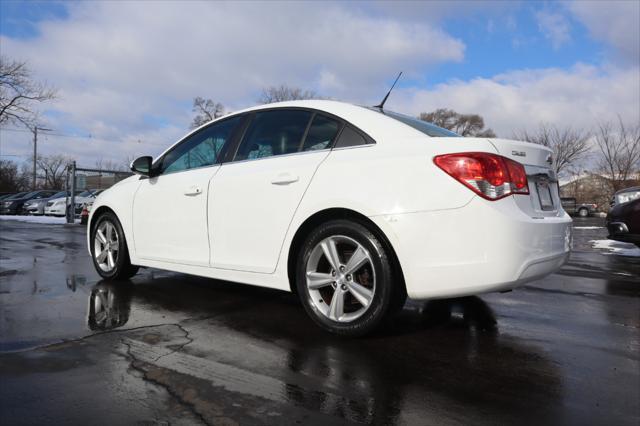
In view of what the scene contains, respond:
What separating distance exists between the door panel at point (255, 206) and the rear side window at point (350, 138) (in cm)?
12

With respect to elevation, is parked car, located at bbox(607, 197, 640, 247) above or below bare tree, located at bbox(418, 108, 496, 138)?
below

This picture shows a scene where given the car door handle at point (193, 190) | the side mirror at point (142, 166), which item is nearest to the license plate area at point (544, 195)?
the car door handle at point (193, 190)

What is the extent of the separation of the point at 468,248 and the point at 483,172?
443 mm

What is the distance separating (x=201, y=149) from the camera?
166 inches

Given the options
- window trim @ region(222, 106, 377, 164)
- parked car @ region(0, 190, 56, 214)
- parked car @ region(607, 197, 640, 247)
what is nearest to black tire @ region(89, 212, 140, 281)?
window trim @ region(222, 106, 377, 164)

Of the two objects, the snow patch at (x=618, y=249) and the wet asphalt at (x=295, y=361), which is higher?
the snow patch at (x=618, y=249)

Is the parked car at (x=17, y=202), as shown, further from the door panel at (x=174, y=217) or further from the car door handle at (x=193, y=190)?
the car door handle at (x=193, y=190)

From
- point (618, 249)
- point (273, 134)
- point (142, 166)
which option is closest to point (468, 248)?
point (273, 134)

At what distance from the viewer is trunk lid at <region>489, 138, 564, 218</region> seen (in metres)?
2.81

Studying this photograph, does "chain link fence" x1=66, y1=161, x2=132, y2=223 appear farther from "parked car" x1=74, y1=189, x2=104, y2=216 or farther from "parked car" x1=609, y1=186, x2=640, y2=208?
"parked car" x1=609, y1=186, x2=640, y2=208

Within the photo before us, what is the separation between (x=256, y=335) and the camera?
3.05 m

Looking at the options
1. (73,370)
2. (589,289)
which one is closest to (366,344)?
(73,370)

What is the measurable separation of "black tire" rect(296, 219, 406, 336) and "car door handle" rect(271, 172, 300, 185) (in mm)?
396

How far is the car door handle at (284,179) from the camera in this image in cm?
325
